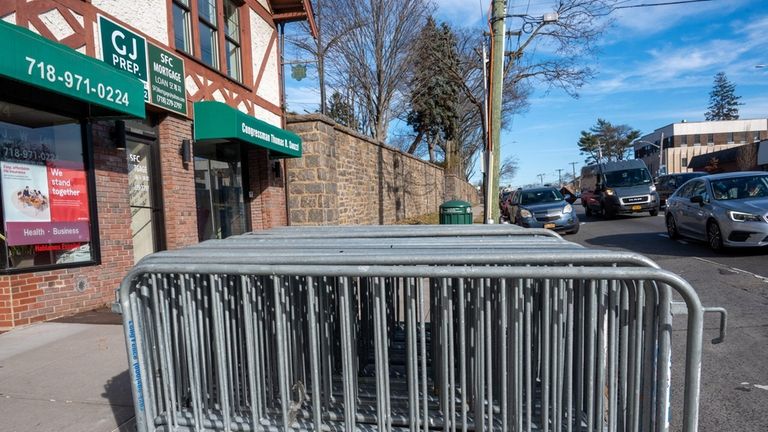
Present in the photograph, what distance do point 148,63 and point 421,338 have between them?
21.9ft

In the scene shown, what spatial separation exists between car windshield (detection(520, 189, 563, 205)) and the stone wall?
5074 mm

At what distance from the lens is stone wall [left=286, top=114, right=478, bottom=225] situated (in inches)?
435

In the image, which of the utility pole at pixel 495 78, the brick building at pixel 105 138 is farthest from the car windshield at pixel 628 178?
the brick building at pixel 105 138

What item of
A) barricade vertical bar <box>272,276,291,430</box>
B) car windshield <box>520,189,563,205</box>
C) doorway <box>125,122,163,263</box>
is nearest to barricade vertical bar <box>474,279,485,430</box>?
barricade vertical bar <box>272,276,291,430</box>

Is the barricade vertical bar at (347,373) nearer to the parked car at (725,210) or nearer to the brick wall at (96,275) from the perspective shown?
the brick wall at (96,275)

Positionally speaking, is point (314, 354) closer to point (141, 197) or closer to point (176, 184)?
point (141, 197)

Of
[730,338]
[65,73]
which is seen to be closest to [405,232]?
[730,338]

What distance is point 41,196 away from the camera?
553 cm

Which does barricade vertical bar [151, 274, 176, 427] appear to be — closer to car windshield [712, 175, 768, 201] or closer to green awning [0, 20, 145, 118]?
green awning [0, 20, 145, 118]

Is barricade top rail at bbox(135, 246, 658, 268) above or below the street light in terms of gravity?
below

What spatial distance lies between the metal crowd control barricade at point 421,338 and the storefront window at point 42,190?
4065 millimetres

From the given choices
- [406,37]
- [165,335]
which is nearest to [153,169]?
[165,335]

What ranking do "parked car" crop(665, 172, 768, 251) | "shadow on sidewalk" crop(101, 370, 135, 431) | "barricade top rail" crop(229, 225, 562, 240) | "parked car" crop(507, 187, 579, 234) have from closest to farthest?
"shadow on sidewalk" crop(101, 370, 135, 431) → "barricade top rail" crop(229, 225, 562, 240) → "parked car" crop(665, 172, 768, 251) → "parked car" crop(507, 187, 579, 234)

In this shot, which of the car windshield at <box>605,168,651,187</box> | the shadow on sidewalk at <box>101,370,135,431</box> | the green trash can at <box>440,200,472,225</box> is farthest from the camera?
the car windshield at <box>605,168,651,187</box>
